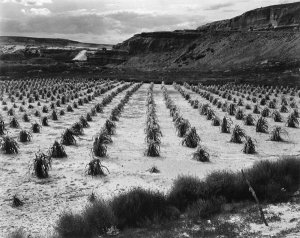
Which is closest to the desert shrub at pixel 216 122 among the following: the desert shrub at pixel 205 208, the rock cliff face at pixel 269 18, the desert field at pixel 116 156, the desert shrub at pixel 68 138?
the desert field at pixel 116 156

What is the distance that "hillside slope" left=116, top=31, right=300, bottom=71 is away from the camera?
78188 mm

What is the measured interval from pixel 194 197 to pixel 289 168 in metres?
3.34

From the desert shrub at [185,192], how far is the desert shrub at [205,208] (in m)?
0.22

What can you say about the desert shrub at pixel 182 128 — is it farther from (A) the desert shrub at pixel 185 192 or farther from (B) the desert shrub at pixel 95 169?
(A) the desert shrub at pixel 185 192

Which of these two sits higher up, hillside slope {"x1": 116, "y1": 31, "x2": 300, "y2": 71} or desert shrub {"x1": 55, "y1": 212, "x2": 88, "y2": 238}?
hillside slope {"x1": 116, "y1": 31, "x2": 300, "y2": 71}

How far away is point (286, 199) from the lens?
370 inches

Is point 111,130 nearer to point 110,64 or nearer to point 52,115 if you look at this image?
point 52,115

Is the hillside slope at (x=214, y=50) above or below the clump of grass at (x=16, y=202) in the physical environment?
above

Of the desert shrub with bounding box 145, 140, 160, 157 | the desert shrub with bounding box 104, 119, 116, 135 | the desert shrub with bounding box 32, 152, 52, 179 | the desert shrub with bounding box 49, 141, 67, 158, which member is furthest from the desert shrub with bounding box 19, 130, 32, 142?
the desert shrub with bounding box 145, 140, 160, 157

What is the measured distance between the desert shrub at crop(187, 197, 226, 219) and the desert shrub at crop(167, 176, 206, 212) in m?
0.22

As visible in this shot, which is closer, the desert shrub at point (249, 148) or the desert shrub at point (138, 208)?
the desert shrub at point (138, 208)

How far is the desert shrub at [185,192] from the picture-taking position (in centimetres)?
889

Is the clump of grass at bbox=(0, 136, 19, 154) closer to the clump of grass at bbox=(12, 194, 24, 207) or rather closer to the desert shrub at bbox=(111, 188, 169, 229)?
the clump of grass at bbox=(12, 194, 24, 207)

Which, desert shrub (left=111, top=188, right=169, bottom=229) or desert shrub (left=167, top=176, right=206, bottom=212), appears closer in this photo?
desert shrub (left=111, top=188, right=169, bottom=229)
